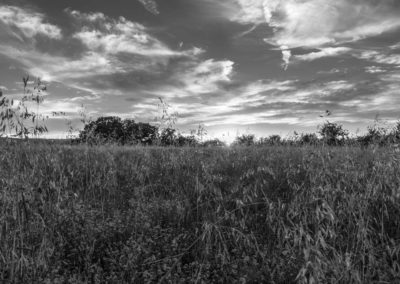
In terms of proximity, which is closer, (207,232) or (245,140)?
(207,232)

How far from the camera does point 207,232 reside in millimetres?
4027

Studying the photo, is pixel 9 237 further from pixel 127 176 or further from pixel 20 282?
pixel 127 176

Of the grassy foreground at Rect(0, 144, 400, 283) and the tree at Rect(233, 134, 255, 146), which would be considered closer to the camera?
the grassy foreground at Rect(0, 144, 400, 283)

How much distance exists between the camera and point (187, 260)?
404 cm

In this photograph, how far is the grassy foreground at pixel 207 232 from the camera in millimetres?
3480

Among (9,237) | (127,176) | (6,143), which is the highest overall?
(6,143)

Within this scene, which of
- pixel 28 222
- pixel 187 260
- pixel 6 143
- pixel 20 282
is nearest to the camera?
pixel 20 282

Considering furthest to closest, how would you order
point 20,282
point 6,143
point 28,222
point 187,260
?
point 6,143
point 28,222
point 187,260
point 20,282

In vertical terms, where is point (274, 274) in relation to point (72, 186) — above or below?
below

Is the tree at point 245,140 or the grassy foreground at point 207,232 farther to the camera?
the tree at point 245,140

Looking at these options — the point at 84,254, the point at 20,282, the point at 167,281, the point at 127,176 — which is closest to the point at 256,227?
the point at 167,281

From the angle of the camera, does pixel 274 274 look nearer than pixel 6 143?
Yes

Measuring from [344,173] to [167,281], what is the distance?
119 inches

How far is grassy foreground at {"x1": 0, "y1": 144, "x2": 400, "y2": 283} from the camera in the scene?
3480 millimetres
